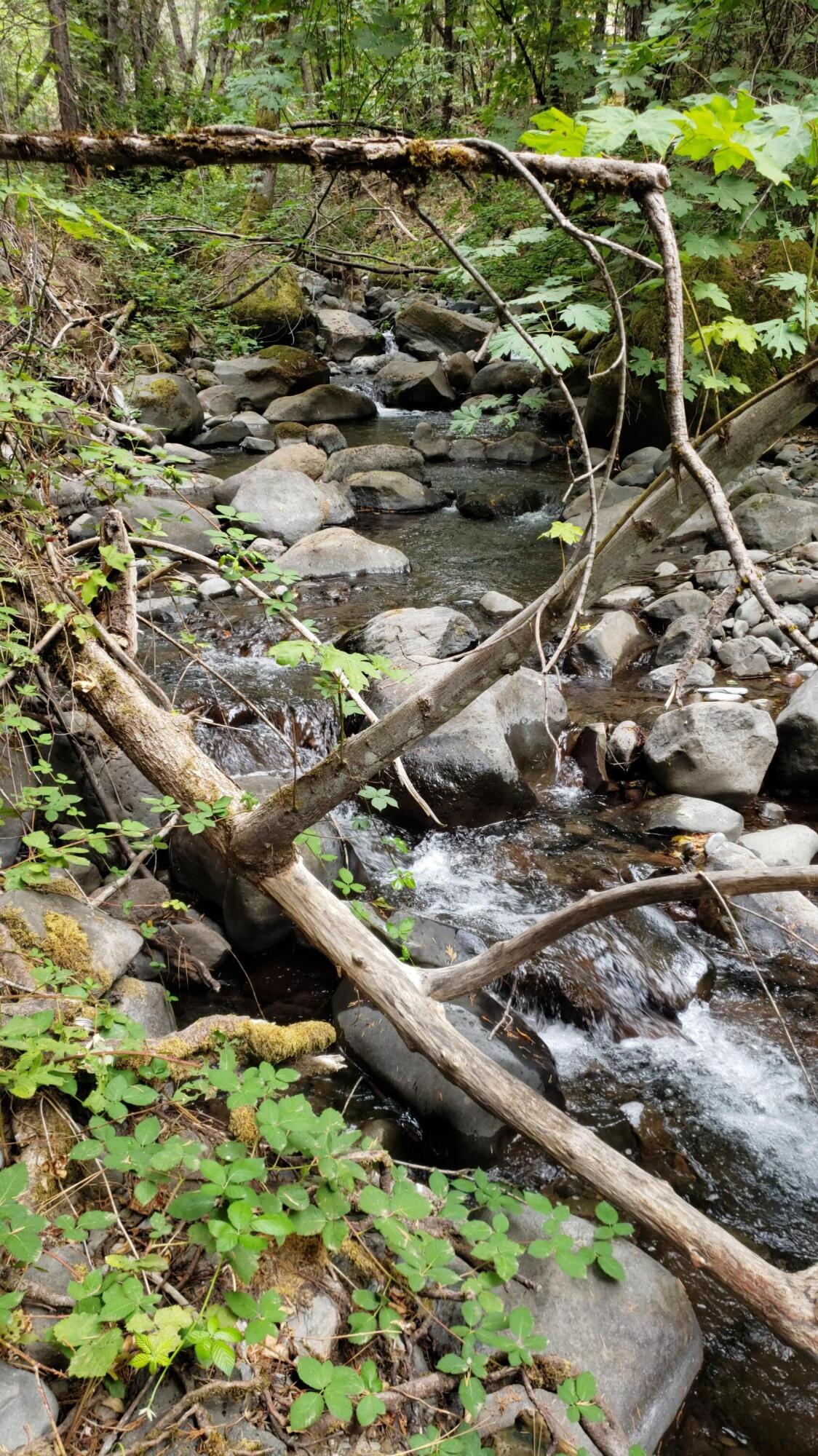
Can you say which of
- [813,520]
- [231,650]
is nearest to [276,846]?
[231,650]

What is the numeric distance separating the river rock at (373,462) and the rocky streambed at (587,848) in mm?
1116

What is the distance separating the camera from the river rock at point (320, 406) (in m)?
12.5

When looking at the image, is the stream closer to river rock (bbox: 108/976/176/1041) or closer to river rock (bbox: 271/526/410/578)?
river rock (bbox: 108/976/176/1041)

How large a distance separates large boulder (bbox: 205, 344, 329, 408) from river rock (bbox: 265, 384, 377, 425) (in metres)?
0.42

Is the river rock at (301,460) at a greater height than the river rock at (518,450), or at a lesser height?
greater

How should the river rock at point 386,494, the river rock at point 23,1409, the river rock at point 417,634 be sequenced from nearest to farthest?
the river rock at point 23,1409 < the river rock at point 417,634 < the river rock at point 386,494

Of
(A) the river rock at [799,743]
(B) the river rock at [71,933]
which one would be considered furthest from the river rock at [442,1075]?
(A) the river rock at [799,743]

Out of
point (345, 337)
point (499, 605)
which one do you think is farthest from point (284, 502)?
point (345, 337)

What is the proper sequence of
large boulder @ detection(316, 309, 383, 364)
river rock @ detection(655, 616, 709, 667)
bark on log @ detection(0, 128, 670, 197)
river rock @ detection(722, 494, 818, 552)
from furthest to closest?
1. large boulder @ detection(316, 309, 383, 364)
2. river rock @ detection(722, 494, 818, 552)
3. river rock @ detection(655, 616, 709, 667)
4. bark on log @ detection(0, 128, 670, 197)

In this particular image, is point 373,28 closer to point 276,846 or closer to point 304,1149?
point 276,846

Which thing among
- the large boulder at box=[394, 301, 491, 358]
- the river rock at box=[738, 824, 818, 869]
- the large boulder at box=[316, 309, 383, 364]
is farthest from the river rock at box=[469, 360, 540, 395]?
the river rock at box=[738, 824, 818, 869]

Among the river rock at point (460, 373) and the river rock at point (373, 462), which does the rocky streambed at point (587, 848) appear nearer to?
the river rock at point (373, 462)

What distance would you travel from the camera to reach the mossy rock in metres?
13.9

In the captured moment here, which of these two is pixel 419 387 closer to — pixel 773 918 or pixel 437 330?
pixel 437 330
